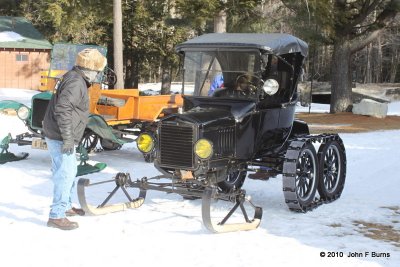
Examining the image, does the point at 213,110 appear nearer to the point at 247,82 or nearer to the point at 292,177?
the point at 247,82

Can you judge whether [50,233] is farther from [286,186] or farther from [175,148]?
[286,186]

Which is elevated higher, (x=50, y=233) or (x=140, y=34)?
(x=140, y=34)

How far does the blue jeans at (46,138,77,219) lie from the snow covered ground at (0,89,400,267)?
246 mm

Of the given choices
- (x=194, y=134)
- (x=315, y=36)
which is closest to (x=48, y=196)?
(x=194, y=134)

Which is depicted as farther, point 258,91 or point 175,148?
point 258,91

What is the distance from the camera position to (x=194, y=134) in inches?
246

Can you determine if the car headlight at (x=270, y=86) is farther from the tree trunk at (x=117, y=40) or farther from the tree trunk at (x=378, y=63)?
the tree trunk at (x=378, y=63)

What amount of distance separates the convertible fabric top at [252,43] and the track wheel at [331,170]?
4.65 ft

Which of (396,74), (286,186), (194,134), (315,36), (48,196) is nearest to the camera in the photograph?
(194,134)

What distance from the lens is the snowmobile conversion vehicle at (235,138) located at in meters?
6.34

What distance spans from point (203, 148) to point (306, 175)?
1932 millimetres

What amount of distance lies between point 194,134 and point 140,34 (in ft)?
88.9

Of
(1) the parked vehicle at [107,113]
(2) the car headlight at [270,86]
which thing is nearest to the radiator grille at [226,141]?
(2) the car headlight at [270,86]

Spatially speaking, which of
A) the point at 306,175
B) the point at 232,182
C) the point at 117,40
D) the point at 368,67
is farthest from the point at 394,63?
the point at 306,175
